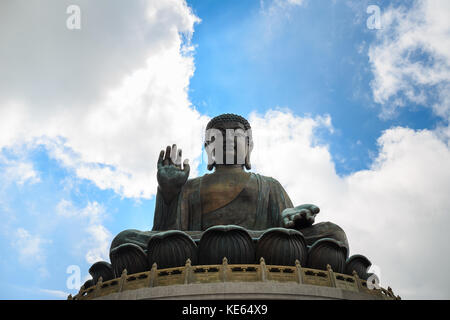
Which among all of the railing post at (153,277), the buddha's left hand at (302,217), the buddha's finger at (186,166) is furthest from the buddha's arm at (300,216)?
the railing post at (153,277)

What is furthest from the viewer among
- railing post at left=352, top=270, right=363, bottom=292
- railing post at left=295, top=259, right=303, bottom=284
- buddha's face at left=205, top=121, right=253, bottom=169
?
buddha's face at left=205, top=121, right=253, bottom=169

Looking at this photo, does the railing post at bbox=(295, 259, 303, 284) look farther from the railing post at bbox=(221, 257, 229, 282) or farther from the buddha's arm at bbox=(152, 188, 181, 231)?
the buddha's arm at bbox=(152, 188, 181, 231)

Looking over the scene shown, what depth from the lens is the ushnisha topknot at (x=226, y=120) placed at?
11.8 meters

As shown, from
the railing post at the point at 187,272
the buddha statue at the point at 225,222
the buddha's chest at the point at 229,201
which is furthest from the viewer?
the buddha's chest at the point at 229,201

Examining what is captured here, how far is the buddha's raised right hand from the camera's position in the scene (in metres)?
9.51

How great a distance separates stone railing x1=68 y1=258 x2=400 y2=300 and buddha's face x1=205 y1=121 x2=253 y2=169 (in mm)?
4435

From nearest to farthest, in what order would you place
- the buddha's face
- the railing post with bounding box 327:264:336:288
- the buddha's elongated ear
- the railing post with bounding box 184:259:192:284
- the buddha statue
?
the railing post with bounding box 184:259:192:284 < the railing post with bounding box 327:264:336:288 < the buddha statue < the buddha's face < the buddha's elongated ear

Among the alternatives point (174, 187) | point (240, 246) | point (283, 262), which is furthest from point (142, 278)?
point (174, 187)

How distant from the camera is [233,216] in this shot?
10.1m

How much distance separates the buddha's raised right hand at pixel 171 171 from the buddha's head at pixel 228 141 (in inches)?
72.7

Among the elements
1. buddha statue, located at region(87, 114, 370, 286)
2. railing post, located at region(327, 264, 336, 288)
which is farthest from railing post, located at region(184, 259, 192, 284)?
railing post, located at region(327, 264, 336, 288)

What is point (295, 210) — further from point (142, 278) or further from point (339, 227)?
point (142, 278)

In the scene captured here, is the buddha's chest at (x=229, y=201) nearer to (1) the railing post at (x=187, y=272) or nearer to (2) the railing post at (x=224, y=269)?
(2) the railing post at (x=224, y=269)
